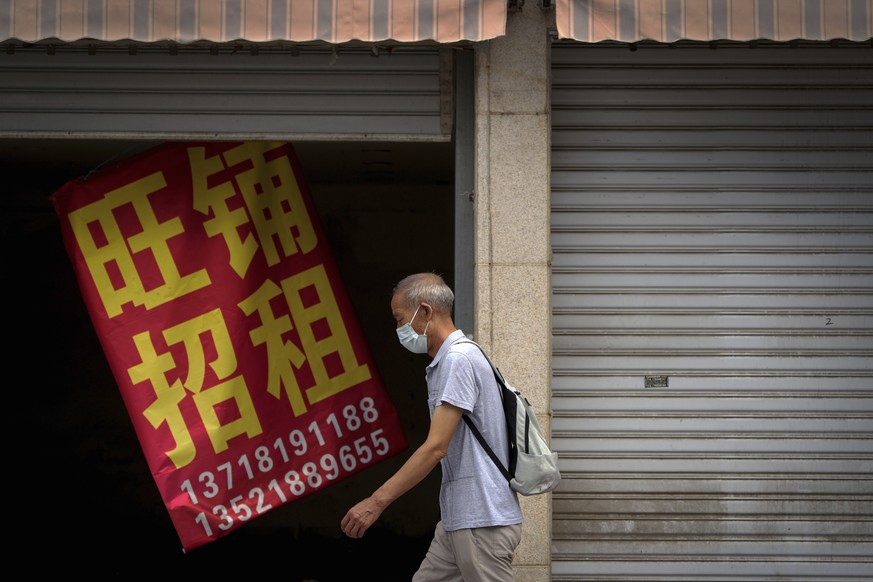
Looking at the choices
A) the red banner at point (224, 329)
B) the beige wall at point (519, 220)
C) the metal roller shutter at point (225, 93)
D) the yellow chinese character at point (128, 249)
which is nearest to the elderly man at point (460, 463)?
the beige wall at point (519, 220)

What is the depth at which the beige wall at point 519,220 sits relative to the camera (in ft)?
18.8

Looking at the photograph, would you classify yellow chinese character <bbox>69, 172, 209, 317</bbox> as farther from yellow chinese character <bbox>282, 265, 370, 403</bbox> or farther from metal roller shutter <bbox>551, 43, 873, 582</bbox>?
metal roller shutter <bbox>551, 43, 873, 582</bbox>

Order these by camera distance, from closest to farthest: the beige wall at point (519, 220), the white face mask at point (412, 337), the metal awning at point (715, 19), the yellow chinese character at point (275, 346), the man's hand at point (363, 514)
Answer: the man's hand at point (363, 514) → the white face mask at point (412, 337) → the metal awning at point (715, 19) → the beige wall at point (519, 220) → the yellow chinese character at point (275, 346)

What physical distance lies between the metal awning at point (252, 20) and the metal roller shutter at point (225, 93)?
17.0 inches

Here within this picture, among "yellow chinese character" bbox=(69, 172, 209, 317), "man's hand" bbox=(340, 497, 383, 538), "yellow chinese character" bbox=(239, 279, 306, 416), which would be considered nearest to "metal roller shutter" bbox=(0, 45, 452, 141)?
"yellow chinese character" bbox=(69, 172, 209, 317)

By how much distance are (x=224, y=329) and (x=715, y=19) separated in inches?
129

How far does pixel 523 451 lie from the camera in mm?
4449

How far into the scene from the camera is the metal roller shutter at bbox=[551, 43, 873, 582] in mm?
6004

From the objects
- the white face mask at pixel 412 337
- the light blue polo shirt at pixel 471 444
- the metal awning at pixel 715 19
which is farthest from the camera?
the metal awning at pixel 715 19

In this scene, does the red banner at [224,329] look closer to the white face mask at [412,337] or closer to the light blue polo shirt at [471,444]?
the white face mask at [412,337]

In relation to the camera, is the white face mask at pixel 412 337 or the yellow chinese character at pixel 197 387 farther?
the yellow chinese character at pixel 197 387

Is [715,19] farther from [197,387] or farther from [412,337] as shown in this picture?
[197,387]

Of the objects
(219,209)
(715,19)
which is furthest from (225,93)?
(715,19)

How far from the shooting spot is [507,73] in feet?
19.1
